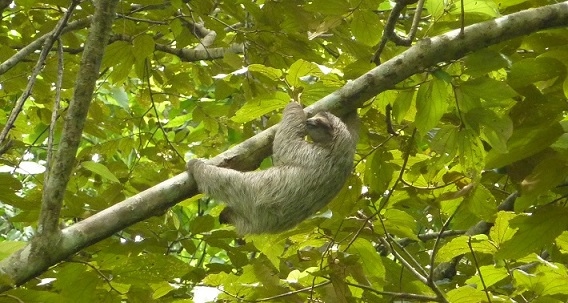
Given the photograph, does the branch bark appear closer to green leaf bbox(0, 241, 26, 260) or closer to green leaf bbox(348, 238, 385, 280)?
green leaf bbox(0, 241, 26, 260)

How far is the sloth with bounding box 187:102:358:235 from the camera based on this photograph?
185 inches

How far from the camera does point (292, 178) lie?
501 centimetres

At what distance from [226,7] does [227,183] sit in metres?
1.82

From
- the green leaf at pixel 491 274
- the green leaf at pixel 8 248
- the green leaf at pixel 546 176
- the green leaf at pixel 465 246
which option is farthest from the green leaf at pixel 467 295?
the green leaf at pixel 8 248

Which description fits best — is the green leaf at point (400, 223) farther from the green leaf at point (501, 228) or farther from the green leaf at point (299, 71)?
the green leaf at point (299, 71)

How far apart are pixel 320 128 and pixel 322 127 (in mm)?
49

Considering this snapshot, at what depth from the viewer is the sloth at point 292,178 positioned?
4699 millimetres

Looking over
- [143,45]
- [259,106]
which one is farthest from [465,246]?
[143,45]

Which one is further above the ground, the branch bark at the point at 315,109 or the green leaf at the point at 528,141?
the branch bark at the point at 315,109

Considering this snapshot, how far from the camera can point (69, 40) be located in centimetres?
A: 625

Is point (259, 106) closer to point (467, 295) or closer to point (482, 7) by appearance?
point (482, 7)

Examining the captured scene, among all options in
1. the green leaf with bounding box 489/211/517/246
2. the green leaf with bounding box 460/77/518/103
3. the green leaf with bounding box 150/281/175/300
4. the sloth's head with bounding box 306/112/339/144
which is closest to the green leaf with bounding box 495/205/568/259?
the green leaf with bounding box 489/211/517/246

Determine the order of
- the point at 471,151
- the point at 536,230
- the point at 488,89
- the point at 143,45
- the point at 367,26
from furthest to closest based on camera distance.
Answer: the point at 143,45, the point at 367,26, the point at 471,151, the point at 488,89, the point at 536,230

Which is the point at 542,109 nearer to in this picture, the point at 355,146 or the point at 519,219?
the point at 519,219
